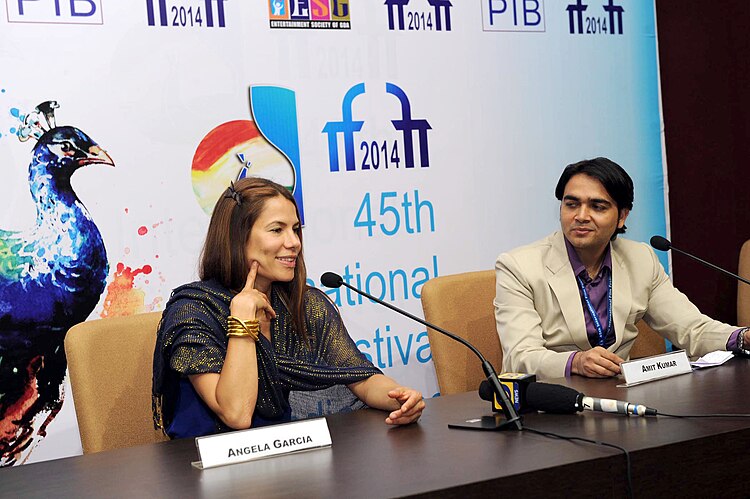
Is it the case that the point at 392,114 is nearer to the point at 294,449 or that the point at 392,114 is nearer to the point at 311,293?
the point at 311,293

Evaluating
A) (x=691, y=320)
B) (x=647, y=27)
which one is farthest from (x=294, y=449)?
(x=647, y=27)

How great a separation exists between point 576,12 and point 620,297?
1.38 metres

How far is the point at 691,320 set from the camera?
2.91 meters

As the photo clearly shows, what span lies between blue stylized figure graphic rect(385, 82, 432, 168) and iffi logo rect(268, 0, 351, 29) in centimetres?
29

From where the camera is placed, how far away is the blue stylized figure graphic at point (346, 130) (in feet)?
10.8

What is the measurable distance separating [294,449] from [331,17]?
6.37 ft

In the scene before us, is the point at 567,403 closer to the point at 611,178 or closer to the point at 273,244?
the point at 273,244

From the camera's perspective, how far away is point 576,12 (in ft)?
12.2

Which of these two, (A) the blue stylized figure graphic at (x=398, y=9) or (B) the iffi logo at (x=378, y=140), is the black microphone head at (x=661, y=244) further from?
(A) the blue stylized figure graphic at (x=398, y=9)

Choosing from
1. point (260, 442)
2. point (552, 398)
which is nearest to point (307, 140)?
point (552, 398)

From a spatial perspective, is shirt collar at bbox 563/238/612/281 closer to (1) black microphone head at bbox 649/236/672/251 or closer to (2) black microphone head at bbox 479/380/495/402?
(1) black microphone head at bbox 649/236/672/251

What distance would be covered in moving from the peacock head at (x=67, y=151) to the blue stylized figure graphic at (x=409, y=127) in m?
1.05

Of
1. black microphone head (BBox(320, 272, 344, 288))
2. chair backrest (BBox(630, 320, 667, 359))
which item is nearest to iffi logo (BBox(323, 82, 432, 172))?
chair backrest (BBox(630, 320, 667, 359))

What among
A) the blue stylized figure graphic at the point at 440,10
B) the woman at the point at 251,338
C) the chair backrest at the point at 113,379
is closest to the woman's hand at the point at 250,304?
the woman at the point at 251,338
